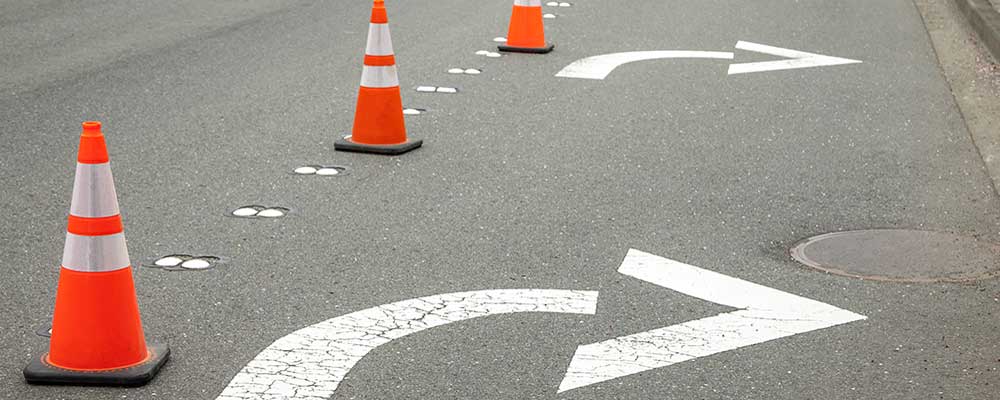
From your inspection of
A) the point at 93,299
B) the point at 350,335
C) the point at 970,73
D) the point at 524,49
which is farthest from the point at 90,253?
the point at 970,73

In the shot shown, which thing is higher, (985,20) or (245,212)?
(245,212)

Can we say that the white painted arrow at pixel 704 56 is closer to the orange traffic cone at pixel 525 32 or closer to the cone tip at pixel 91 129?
the orange traffic cone at pixel 525 32

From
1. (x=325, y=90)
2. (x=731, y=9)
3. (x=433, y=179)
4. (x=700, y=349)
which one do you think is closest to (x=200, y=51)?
(x=325, y=90)

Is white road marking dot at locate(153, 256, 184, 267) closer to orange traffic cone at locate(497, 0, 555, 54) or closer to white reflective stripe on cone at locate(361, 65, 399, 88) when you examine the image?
white reflective stripe on cone at locate(361, 65, 399, 88)

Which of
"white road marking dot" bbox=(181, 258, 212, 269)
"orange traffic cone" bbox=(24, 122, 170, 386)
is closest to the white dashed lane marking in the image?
"white road marking dot" bbox=(181, 258, 212, 269)

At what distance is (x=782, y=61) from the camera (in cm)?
1096

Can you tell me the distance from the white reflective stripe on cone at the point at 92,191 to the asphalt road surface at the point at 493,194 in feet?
1.79

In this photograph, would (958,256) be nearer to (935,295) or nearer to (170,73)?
(935,295)

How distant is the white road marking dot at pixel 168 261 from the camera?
5.29m

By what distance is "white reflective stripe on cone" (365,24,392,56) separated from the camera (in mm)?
7316

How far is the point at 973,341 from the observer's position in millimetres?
4629

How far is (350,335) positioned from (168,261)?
117 cm

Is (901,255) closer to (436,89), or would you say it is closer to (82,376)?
(82,376)

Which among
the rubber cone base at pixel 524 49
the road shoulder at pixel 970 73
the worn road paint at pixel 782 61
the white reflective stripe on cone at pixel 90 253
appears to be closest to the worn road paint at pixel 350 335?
the white reflective stripe on cone at pixel 90 253
